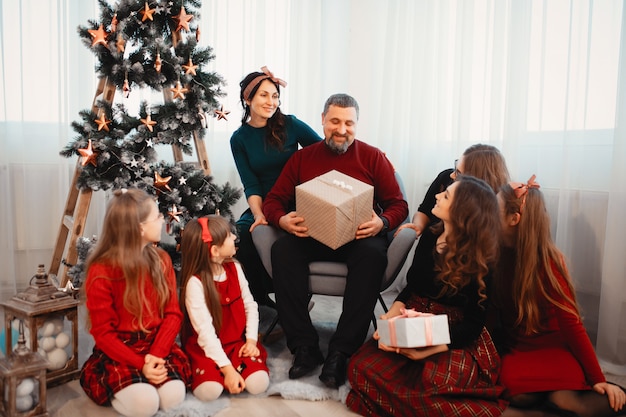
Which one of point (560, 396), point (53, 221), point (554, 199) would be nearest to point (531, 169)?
point (554, 199)

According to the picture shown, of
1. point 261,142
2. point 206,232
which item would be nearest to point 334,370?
point 206,232

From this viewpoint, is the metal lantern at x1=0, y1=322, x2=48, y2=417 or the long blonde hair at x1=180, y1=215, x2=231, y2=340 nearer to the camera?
the metal lantern at x1=0, y1=322, x2=48, y2=417

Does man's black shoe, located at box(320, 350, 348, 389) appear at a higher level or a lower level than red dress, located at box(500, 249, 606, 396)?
lower

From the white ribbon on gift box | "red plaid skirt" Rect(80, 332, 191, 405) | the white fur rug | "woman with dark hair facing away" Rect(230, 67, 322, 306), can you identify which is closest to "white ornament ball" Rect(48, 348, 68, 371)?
"red plaid skirt" Rect(80, 332, 191, 405)

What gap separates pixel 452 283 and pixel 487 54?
1.62m

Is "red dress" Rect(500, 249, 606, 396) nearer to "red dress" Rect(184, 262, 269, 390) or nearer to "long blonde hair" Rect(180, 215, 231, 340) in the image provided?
"red dress" Rect(184, 262, 269, 390)

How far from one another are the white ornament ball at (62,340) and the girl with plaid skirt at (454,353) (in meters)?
1.09

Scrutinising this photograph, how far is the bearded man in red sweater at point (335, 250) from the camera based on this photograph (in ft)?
7.53

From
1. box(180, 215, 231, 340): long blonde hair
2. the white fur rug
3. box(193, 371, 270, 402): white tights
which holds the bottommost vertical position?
the white fur rug

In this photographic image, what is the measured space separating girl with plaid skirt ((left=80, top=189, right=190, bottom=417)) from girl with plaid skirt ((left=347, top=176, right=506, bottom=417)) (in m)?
0.68

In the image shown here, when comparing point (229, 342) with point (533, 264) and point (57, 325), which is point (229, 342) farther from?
point (533, 264)

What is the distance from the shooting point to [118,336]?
203cm

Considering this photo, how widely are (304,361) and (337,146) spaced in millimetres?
986

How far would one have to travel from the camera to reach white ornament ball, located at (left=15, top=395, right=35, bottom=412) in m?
1.84
